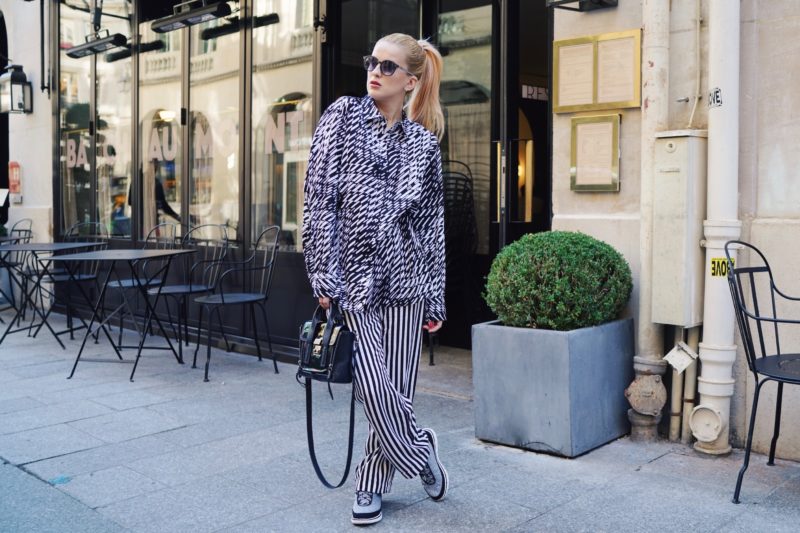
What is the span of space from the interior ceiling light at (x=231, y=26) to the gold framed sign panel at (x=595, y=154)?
11.2ft

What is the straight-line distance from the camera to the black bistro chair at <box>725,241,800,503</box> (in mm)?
3479

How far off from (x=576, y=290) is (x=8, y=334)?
250 inches

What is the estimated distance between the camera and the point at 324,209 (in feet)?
10.5

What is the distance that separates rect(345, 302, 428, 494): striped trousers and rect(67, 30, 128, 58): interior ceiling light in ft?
22.0

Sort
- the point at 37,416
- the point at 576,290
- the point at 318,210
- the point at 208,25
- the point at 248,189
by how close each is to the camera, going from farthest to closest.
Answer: the point at 208,25 < the point at 248,189 < the point at 37,416 < the point at 576,290 < the point at 318,210

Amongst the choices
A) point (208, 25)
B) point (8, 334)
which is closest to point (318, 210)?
point (208, 25)

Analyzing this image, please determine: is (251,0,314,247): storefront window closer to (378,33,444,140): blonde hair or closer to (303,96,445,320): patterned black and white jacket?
(378,33,444,140): blonde hair

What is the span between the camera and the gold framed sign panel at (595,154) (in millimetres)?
4594

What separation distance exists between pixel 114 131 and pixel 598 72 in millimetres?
6363

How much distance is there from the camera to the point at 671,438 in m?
4.37

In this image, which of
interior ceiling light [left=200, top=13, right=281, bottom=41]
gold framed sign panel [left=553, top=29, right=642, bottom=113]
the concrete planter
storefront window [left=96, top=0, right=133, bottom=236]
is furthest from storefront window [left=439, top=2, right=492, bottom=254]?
storefront window [left=96, top=0, right=133, bottom=236]

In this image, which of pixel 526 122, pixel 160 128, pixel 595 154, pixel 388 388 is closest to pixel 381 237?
pixel 388 388

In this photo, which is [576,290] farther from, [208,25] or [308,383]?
[208,25]

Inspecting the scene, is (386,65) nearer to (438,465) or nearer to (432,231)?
(432,231)
